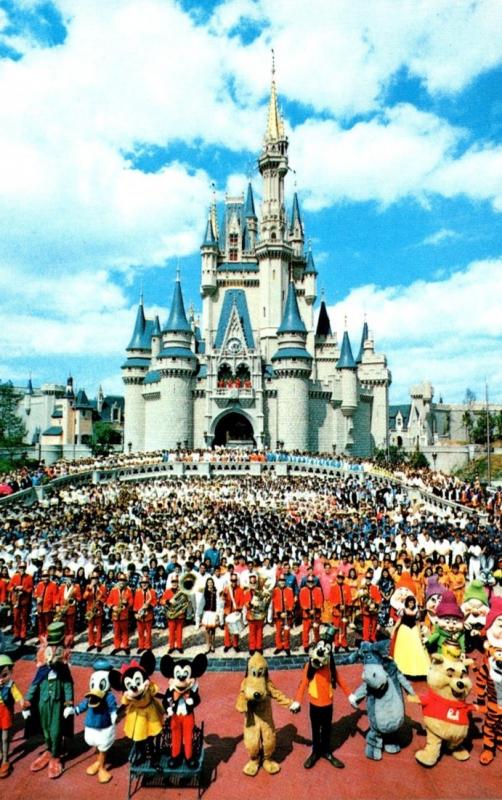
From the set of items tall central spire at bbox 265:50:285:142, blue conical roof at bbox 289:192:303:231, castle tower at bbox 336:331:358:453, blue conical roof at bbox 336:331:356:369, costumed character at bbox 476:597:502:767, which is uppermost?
tall central spire at bbox 265:50:285:142

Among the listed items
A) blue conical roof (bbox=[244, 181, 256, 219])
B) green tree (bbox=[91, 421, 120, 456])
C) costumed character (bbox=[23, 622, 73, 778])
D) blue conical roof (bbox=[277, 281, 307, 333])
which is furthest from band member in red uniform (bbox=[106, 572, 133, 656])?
green tree (bbox=[91, 421, 120, 456])

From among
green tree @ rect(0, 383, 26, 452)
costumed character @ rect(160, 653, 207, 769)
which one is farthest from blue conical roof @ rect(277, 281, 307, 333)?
costumed character @ rect(160, 653, 207, 769)

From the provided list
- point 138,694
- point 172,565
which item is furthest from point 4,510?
point 138,694

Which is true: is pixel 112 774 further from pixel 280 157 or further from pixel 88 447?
pixel 280 157

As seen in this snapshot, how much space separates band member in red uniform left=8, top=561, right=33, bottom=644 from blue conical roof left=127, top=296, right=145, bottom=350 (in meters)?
46.0

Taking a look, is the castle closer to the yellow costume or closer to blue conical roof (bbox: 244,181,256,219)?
blue conical roof (bbox: 244,181,256,219)

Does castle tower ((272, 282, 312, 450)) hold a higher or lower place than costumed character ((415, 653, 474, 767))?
higher

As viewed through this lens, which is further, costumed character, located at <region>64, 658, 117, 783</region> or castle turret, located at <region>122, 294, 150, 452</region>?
castle turret, located at <region>122, 294, 150, 452</region>

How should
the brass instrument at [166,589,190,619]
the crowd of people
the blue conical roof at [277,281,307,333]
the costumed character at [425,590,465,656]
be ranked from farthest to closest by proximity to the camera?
the blue conical roof at [277,281,307,333] < the crowd of people < the brass instrument at [166,589,190,619] < the costumed character at [425,590,465,656]

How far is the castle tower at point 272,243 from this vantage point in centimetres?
5397

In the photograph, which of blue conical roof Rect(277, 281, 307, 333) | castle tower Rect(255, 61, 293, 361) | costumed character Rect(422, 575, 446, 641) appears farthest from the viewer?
castle tower Rect(255, 61, 293, 361)

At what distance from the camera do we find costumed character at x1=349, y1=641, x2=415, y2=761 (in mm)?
6367

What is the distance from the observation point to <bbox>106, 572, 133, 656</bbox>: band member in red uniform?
970 cm

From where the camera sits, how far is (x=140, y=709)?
5984mm
